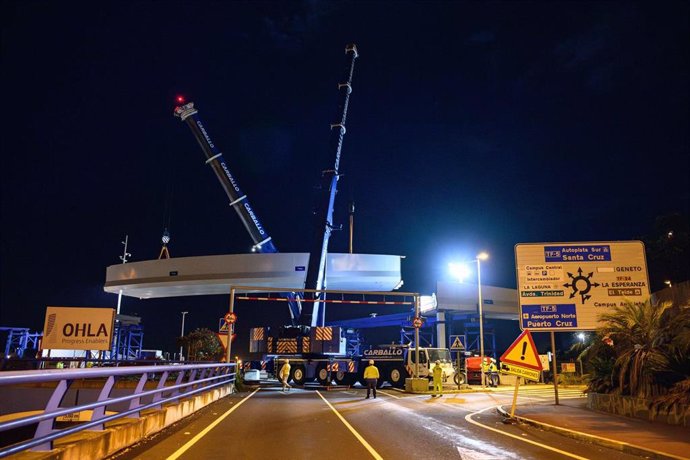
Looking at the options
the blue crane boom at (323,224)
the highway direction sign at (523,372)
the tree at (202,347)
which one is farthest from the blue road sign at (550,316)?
the tree at (202,347)

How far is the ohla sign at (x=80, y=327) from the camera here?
2194 cm

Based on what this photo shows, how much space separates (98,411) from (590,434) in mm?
8952

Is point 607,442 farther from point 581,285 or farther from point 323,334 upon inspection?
point 323,334

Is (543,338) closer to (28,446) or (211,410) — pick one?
(211,410)

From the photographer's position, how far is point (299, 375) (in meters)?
32.2

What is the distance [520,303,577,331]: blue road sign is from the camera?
1812 centimetres

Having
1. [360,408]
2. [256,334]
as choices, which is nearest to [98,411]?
[360,408]

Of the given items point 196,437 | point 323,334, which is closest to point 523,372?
point 196,437

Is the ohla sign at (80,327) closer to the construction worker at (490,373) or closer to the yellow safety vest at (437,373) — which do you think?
the yellow safety vest at (437,373)

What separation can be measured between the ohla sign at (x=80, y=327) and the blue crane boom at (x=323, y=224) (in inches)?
680

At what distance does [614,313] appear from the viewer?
16.8 m

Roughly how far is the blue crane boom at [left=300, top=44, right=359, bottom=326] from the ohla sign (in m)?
17.3

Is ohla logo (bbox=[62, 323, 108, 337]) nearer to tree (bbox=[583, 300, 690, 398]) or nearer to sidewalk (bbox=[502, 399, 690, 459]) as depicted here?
sidewalk (bbox=[502, 399, 690, 459])

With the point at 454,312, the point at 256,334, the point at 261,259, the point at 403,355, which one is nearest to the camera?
the point at 403,355
